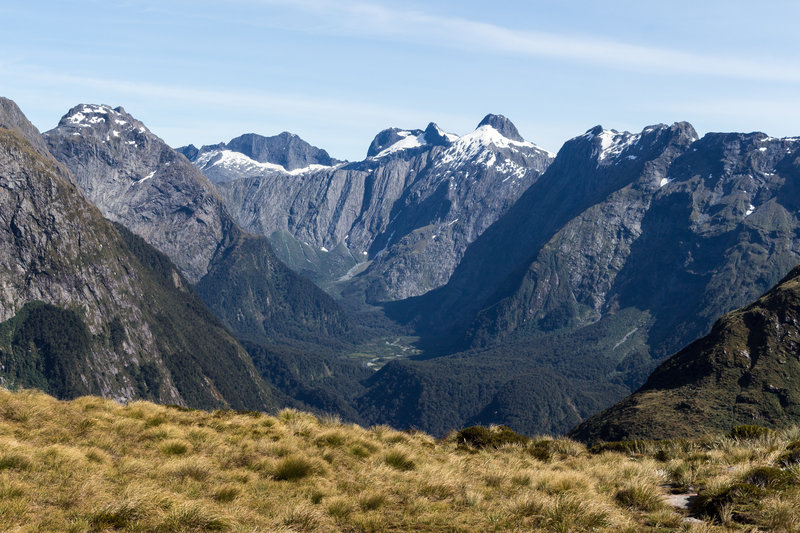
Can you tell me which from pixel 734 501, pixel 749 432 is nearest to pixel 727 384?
pixel 749 432

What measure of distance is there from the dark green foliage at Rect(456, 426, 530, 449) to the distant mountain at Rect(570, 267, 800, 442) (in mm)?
95385

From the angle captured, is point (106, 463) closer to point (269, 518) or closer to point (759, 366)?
point (269, 518)

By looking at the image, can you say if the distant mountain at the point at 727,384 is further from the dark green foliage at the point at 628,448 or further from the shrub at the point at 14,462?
the shrub at the point at 14,462

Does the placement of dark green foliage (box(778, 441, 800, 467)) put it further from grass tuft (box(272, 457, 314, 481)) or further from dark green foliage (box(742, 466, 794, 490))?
grass tuft (box(272, 457, 314, 481))

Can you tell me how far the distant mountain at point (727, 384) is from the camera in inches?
5472

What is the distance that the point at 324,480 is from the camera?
26.3m

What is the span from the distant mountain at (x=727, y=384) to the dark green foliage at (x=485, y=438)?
95385 millimetres

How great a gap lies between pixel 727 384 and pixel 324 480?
547ft

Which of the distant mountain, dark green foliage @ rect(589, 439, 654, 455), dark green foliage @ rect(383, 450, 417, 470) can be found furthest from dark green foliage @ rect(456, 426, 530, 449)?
the distant mountain

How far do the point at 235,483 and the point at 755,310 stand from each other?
194m

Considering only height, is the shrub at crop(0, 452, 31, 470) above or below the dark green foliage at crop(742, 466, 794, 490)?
above

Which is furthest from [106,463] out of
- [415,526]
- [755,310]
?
[755,310]

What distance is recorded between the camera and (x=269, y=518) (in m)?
20.9

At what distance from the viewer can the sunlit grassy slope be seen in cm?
2038
